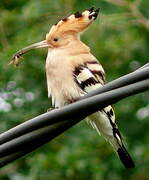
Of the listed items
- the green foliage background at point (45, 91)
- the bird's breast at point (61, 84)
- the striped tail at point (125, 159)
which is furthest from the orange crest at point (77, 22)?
the green foliage background at point (45, 91)

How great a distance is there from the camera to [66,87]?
450cm

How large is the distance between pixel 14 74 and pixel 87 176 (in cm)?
150

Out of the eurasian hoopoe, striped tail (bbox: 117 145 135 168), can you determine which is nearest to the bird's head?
the eurasian hoopoe

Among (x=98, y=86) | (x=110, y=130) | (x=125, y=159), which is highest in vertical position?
(x=98, y=86)

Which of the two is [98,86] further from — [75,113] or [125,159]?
[75,113]

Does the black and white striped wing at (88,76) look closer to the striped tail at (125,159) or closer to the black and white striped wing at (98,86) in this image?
the black and white striped wing at (98,86)

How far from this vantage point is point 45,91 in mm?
8289

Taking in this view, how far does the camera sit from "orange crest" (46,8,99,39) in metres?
4.62

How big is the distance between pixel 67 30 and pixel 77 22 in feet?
0.49

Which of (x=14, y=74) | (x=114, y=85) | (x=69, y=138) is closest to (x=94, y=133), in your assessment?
(x=69, y=138)

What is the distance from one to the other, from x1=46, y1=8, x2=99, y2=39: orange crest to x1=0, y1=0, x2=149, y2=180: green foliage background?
2545mm

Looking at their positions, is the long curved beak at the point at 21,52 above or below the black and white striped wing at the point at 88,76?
above

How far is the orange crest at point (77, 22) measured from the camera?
462 cm

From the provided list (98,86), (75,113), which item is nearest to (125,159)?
(98,86)
